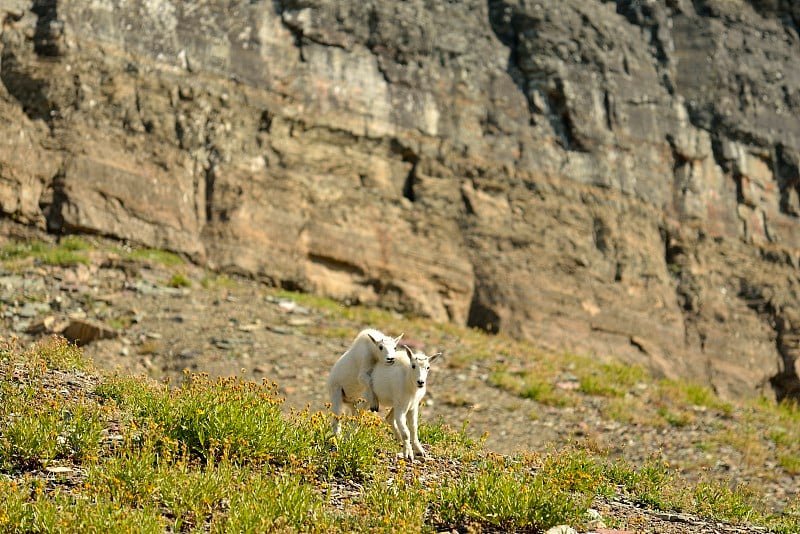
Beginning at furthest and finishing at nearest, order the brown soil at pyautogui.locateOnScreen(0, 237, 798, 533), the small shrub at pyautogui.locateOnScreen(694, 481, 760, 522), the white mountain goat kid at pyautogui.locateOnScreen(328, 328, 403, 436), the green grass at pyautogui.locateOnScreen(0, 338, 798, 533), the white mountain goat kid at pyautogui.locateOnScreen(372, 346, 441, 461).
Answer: the brown soil at pyautogui.locateOnScreen(0, 237, 798, 533)
the small shrub at pyautogui.locateOnScreen(694, 481, 760, 522)
the white mountain goat kid at pyautogui.locateOnScreen(328, 328, 403, 436)
the white mountain goat kid at pyautogui.locateOnScreen(372, 346, 441, 461)
the green grass at pyautogui.locateOnScreen(0, 338, 798, 533)

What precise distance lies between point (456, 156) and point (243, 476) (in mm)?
18911

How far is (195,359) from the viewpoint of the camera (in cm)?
1603

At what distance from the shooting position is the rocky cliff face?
2083cm

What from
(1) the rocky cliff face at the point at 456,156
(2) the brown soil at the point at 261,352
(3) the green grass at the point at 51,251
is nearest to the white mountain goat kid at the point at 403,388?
(2) the brown soil at the point at 261,352

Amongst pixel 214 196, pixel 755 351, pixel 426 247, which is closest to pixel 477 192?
pixel 426 247

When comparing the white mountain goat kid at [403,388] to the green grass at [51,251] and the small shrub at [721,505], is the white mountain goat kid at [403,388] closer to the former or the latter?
the small shrub at [721,505]

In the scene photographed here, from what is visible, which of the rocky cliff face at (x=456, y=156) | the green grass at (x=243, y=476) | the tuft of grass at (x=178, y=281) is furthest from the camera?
the rocky cliff face at (x=456, y=156)

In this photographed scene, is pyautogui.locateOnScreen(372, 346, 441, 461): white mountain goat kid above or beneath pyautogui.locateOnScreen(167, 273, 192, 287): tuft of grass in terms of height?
above

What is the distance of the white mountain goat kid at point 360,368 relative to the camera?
885 centimetres

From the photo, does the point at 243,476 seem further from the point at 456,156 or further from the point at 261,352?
the point at 456,156

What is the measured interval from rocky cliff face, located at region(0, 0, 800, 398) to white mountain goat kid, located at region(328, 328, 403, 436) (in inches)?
475

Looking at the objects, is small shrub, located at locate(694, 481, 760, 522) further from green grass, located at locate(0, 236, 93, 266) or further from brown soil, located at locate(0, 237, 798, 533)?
green grass, located at locate(0, 236, 93, 266)

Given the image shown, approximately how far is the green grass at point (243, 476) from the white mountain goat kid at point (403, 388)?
0.22 meters

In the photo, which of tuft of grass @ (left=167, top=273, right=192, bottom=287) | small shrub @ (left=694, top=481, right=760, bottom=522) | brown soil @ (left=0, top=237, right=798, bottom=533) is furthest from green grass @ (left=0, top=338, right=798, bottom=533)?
tuft of grass @ (left=167, top=273, right=192, bottom=287)
